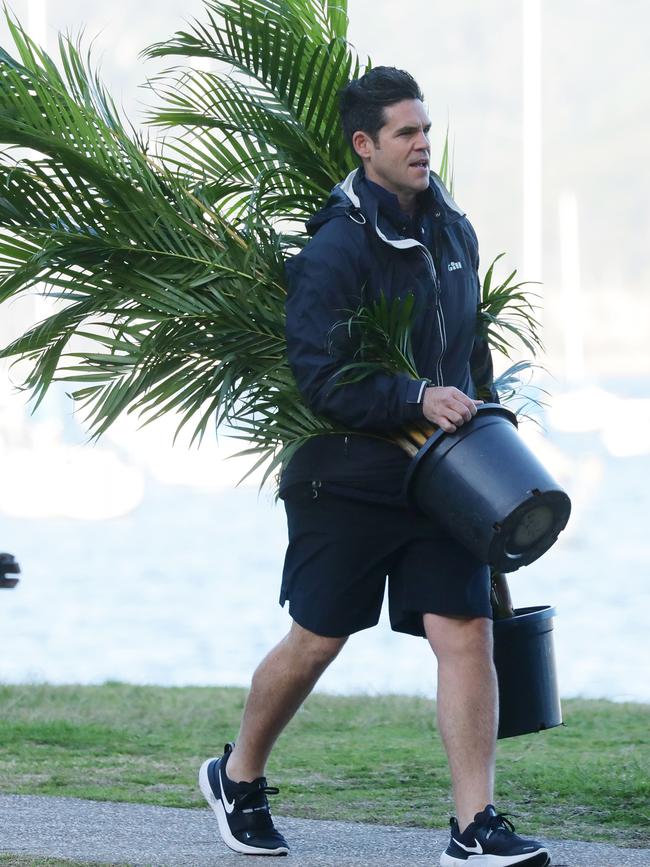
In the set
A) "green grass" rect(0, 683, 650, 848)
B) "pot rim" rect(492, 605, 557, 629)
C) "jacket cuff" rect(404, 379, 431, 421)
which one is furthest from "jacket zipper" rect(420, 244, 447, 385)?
"green grass" rect(0, 683, 650, 848)

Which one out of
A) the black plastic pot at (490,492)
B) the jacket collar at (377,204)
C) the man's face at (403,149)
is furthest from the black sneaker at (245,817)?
the man's face at (403,149)

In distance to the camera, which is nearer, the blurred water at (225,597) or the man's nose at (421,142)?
the man's nose at (421,142)

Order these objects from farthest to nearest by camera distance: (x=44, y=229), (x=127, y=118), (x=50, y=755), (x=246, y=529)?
(x=246, y=529) → (x=50, y=755) → (x=127, y=118) → (x=44, y=229)

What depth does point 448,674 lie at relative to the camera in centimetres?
393

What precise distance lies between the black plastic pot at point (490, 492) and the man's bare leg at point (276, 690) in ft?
→ 1.69

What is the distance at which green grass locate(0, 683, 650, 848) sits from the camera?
492 cm

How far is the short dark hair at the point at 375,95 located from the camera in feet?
13.5

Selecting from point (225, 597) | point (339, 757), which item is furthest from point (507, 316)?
point (225, 597)

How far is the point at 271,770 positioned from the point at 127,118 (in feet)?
8.38

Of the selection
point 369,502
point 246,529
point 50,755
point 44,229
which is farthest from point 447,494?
point 246,529

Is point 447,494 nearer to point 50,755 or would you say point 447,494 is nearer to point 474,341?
point 474,341

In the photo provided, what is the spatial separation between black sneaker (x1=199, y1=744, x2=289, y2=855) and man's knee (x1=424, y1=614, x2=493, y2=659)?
75cm

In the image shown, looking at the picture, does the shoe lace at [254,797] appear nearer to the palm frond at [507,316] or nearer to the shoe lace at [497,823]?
the shoe lace at [497,823]

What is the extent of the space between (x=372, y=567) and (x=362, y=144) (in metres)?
1.18
